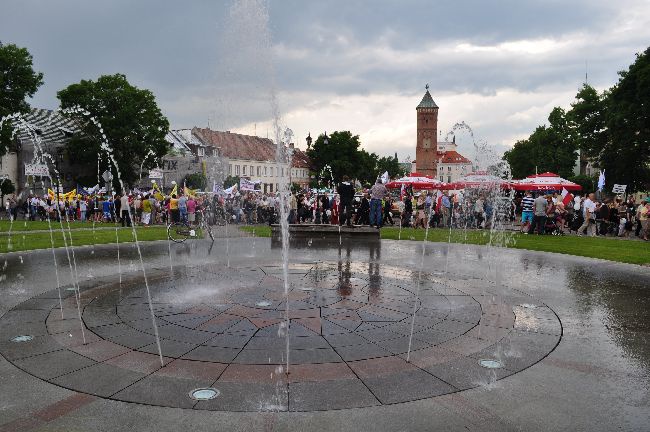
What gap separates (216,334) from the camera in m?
6.20

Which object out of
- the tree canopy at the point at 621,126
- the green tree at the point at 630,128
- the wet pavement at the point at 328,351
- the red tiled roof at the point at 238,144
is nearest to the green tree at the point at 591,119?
Result: the tree canopy at the point at 621,126

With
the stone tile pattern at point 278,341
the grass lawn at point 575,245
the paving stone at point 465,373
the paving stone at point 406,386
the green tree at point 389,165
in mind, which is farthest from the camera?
the green tree at point 389,165

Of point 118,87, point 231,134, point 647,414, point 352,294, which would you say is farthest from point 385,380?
point 231,134

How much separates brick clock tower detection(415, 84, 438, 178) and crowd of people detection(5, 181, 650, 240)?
302 feet

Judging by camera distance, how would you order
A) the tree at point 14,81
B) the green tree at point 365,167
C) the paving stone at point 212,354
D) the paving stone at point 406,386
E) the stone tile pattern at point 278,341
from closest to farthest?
the paving stone at point 406,386, the stone tile pattern at point 278,341, the paving stone at point 212,354, the tree at point 14,81, the green tree at point 365,167

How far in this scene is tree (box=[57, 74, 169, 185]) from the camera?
5322cm

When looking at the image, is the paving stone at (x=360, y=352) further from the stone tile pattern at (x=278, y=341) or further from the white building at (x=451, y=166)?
the white building at (x=451, y=166)

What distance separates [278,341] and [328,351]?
0.71 m

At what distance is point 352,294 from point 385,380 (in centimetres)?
362

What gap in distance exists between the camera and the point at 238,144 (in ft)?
328

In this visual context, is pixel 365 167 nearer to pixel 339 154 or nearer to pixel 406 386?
pixel 339 154

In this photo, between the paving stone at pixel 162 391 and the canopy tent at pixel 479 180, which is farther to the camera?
the canopy tent at pixel 479 180

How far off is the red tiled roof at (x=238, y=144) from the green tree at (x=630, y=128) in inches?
2625

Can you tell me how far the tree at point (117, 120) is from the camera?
53219mm
